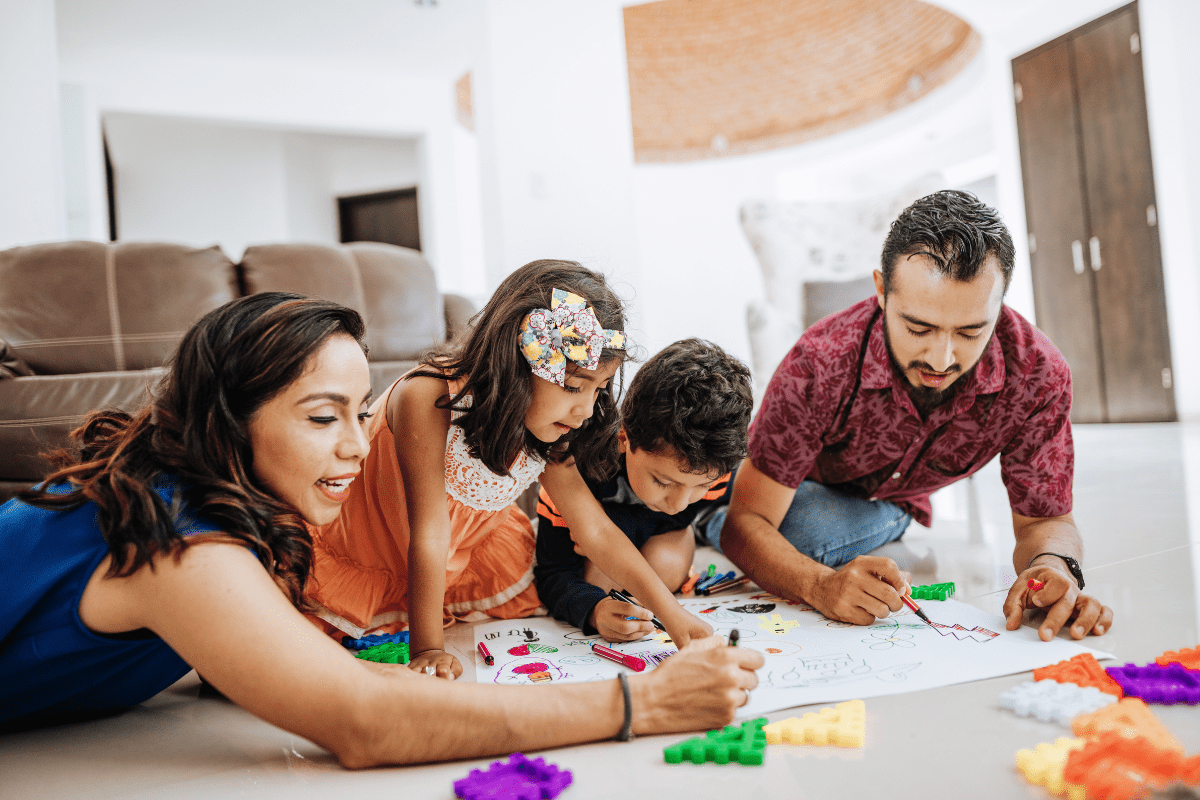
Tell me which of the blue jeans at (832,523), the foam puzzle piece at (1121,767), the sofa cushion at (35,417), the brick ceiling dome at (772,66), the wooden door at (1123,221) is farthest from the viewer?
the brick ceiling dome at (772,66)

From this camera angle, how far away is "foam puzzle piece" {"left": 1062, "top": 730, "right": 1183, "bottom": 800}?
69 centimetres

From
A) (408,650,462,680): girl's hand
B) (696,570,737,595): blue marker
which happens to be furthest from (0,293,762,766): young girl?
(696,570,737,595): blue marker

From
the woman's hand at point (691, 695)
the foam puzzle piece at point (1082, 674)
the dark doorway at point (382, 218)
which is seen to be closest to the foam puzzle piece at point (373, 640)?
the woman's hand at point (691, 695)

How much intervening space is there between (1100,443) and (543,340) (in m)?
3.81

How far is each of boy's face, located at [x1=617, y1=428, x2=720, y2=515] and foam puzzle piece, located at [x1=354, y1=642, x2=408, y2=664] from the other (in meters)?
0.54

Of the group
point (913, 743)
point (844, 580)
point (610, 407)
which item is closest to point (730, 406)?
point (610, 407)

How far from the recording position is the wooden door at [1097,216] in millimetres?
4664

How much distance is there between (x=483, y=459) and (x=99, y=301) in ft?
6.31

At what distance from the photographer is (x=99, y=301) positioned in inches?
101

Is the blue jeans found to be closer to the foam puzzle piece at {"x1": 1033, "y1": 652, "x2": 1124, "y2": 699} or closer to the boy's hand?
the boy's hand

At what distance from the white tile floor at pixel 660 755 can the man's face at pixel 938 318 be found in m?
0.43

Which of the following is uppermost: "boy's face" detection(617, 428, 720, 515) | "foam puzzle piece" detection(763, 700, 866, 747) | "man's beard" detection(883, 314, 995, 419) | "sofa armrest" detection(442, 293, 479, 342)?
"sofa armrest" detection(442, 293, 479, 342)

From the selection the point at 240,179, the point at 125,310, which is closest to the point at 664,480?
the point at 125,310

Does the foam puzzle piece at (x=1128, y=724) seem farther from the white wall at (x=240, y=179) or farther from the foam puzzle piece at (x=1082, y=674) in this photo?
the white wall at (x=240, y=179)
